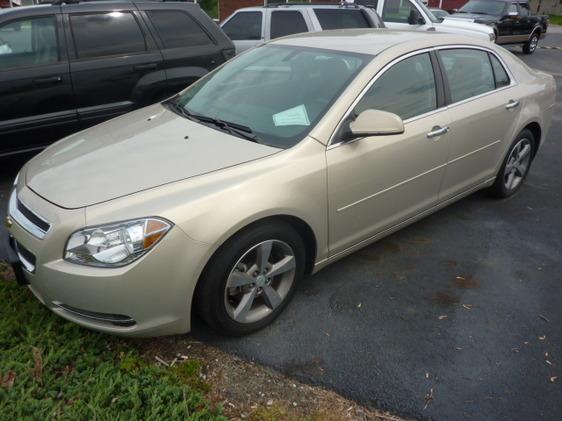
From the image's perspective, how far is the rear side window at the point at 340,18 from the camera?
8.31 m

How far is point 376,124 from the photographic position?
2.76 meters

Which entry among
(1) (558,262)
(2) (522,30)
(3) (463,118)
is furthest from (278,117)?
(2) (522,30)

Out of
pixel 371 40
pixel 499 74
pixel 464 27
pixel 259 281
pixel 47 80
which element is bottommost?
pixel 464 27

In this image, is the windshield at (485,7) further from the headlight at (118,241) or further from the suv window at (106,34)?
the headlight at (118,241)

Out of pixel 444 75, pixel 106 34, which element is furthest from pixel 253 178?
pixel 106 34

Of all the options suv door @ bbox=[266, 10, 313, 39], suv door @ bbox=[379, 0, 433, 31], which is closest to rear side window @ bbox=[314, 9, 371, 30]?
suv door @ bbox=[266, 10, 313, 39]

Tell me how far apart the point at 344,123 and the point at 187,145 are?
92 cm

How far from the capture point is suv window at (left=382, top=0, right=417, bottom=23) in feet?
36.1

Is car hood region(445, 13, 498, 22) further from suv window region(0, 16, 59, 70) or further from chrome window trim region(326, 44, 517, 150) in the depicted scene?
suv window region(0, 16, 59, 70)

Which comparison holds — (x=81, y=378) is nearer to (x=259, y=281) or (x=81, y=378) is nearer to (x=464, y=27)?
(x=259, y=281)

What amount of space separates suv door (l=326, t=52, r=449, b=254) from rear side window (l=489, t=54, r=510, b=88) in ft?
3.05

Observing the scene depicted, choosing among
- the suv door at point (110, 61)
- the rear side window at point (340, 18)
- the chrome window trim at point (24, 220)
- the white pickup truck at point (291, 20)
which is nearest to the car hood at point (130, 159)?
the chrome window trim at point (24, 220)

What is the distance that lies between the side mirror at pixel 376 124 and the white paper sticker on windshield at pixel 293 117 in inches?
11.6

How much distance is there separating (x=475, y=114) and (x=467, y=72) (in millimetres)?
364
